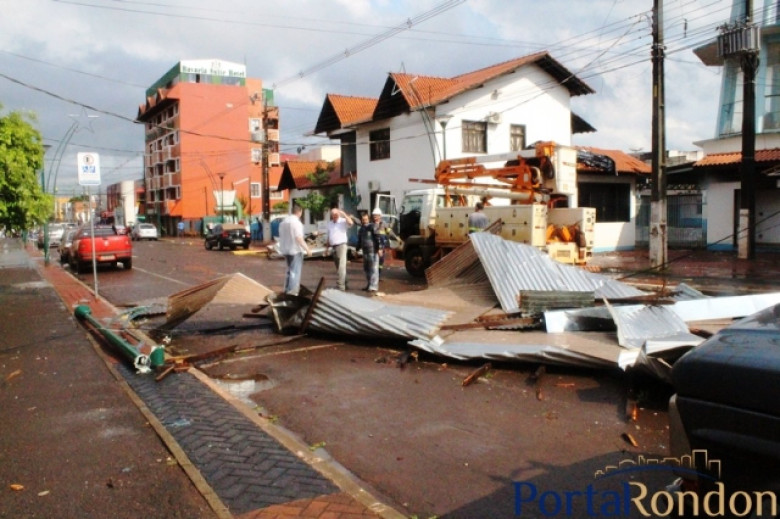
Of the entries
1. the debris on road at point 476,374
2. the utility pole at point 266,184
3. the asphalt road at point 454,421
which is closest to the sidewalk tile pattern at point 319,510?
the asphalt road at point 454,421

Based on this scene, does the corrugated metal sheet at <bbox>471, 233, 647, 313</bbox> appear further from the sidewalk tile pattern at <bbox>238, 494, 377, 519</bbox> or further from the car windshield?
the car windshield

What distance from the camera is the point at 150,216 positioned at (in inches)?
3054

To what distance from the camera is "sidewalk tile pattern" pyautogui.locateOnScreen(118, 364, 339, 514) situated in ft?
13.4

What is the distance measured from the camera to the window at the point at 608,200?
92.3 feet

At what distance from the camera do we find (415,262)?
58.1 feet

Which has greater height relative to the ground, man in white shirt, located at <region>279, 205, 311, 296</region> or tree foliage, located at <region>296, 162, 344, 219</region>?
tree foliage, located at <region>296, 162, 344, 219</region>

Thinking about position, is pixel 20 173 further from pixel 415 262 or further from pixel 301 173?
pixel 301 173

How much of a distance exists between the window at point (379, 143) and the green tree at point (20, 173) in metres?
19.8

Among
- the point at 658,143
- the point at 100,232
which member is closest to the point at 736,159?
the point at 658,143

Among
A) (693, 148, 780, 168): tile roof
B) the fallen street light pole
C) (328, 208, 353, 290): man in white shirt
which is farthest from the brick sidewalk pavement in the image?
(693, 148, 780, 168): tile roof

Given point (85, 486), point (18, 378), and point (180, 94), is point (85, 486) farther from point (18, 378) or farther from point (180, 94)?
point (180, 94)

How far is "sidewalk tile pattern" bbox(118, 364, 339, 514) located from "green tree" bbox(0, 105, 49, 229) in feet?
26.2

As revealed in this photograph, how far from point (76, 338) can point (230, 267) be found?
1257cm

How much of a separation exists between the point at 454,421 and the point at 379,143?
2744cm
